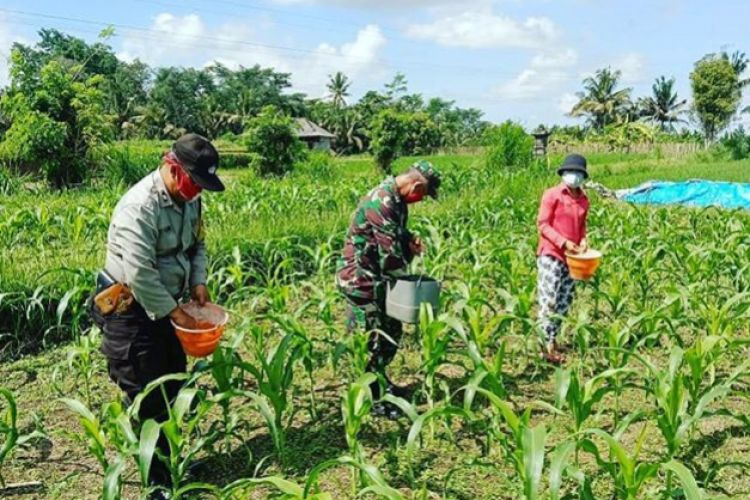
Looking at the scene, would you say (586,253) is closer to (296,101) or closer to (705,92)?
(705,92)

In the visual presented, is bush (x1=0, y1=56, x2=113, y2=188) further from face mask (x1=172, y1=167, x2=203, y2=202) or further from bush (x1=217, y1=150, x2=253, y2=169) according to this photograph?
bush (x1=217, y1=150, x2=253, y2=169)

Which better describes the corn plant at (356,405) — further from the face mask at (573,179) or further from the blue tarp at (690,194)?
the blue tarp at (690,194)

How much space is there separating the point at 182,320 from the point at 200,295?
1.01 ft

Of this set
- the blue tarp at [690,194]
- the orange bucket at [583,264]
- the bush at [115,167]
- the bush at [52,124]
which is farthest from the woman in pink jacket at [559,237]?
the bush at [52,124]

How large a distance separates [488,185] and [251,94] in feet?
168

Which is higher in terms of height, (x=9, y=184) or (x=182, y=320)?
(x=9, y=184)

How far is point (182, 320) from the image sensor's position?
2.86m

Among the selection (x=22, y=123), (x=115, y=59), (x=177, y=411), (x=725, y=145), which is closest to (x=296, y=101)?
(x=115, y=59)

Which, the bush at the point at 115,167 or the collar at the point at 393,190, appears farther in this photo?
the bush at the point at 115,167

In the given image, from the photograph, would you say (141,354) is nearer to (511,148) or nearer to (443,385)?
(443,385)

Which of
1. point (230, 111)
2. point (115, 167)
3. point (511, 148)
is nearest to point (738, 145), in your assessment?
point (511, 148)

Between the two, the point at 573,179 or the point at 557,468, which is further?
the point at 573,179

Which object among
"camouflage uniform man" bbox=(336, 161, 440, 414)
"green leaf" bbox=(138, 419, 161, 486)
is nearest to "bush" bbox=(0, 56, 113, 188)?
"camouflage uniform man" bbox=(336, 161, 440, 414)

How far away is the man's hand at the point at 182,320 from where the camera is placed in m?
2.85
